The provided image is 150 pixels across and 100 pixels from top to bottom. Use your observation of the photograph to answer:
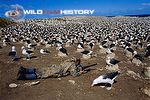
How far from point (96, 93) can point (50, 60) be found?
10643 mm

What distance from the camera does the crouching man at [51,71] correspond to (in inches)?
767

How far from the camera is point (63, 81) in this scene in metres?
19.1

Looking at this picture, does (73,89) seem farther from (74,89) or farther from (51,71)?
(51,71)

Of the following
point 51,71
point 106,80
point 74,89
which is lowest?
point 74,89

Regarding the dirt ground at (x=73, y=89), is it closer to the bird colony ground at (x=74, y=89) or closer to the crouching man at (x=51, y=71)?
the bird colony ground at (x=74, y=89)

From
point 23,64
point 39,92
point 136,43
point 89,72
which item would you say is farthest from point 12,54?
point 136,43

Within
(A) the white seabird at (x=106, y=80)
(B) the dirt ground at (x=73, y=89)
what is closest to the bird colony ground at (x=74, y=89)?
(B) the dirt ground at (x=73, y=89)

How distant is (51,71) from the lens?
1988 centimetres

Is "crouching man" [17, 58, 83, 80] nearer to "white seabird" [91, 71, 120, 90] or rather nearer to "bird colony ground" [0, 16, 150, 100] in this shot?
"bird colony ground" [0, 16, 150, 100]

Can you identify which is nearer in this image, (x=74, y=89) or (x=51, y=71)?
(x=74, y=89)

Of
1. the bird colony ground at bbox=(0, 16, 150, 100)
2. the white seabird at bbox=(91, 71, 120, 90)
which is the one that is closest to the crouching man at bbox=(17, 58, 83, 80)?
the bird colony ground at bbox=(0, 16, 150, 100)

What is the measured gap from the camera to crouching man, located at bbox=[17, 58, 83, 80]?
19.5 m

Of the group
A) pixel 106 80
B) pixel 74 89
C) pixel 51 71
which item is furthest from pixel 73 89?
pixel 51 71

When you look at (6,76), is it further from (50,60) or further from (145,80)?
(145,80)
